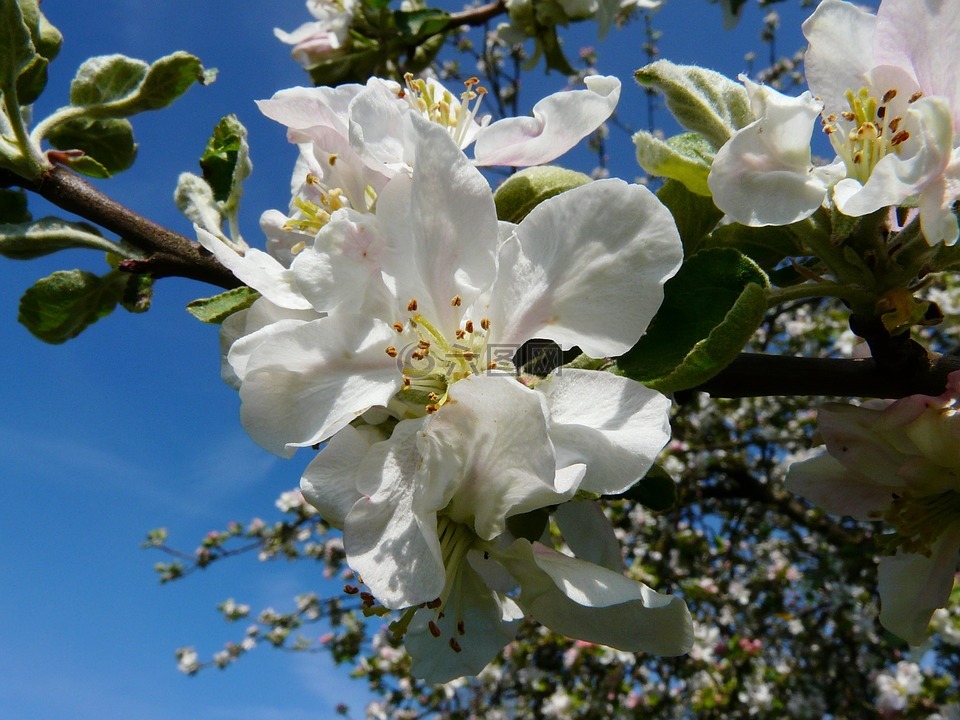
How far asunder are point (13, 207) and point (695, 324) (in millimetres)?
989

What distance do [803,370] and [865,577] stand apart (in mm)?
3703

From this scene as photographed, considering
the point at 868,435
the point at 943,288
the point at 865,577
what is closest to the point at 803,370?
the point at 868,435

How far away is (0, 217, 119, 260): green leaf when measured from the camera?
99 centimetres

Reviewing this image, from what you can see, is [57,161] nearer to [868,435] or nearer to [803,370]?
[803,370]

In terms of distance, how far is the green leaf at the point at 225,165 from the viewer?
3.33 feet

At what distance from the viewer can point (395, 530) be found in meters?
0.62

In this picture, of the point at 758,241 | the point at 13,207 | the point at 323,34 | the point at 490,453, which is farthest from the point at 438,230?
the point at 323,34

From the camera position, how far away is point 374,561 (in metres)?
0.61

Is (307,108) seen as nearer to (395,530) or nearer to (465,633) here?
(395,530)

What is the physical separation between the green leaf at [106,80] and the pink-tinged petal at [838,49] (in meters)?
0.91

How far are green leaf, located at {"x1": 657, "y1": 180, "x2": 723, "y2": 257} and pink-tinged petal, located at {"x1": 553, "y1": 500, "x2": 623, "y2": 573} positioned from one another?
0.99ft

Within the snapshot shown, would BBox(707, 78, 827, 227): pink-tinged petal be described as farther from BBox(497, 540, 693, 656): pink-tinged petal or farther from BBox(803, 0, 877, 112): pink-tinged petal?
BBox(497, 540, 693, 656): pink-tinged petal

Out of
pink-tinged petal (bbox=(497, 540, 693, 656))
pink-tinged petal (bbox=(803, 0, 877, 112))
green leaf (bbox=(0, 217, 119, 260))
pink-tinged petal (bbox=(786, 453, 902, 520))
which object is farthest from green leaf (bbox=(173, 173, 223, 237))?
pink-tinged petal (bbox=(786, 453, 902, 520))

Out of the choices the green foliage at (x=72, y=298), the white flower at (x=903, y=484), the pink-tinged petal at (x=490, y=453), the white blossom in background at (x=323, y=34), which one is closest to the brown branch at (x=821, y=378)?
the white flower at (x=903, y=484)
